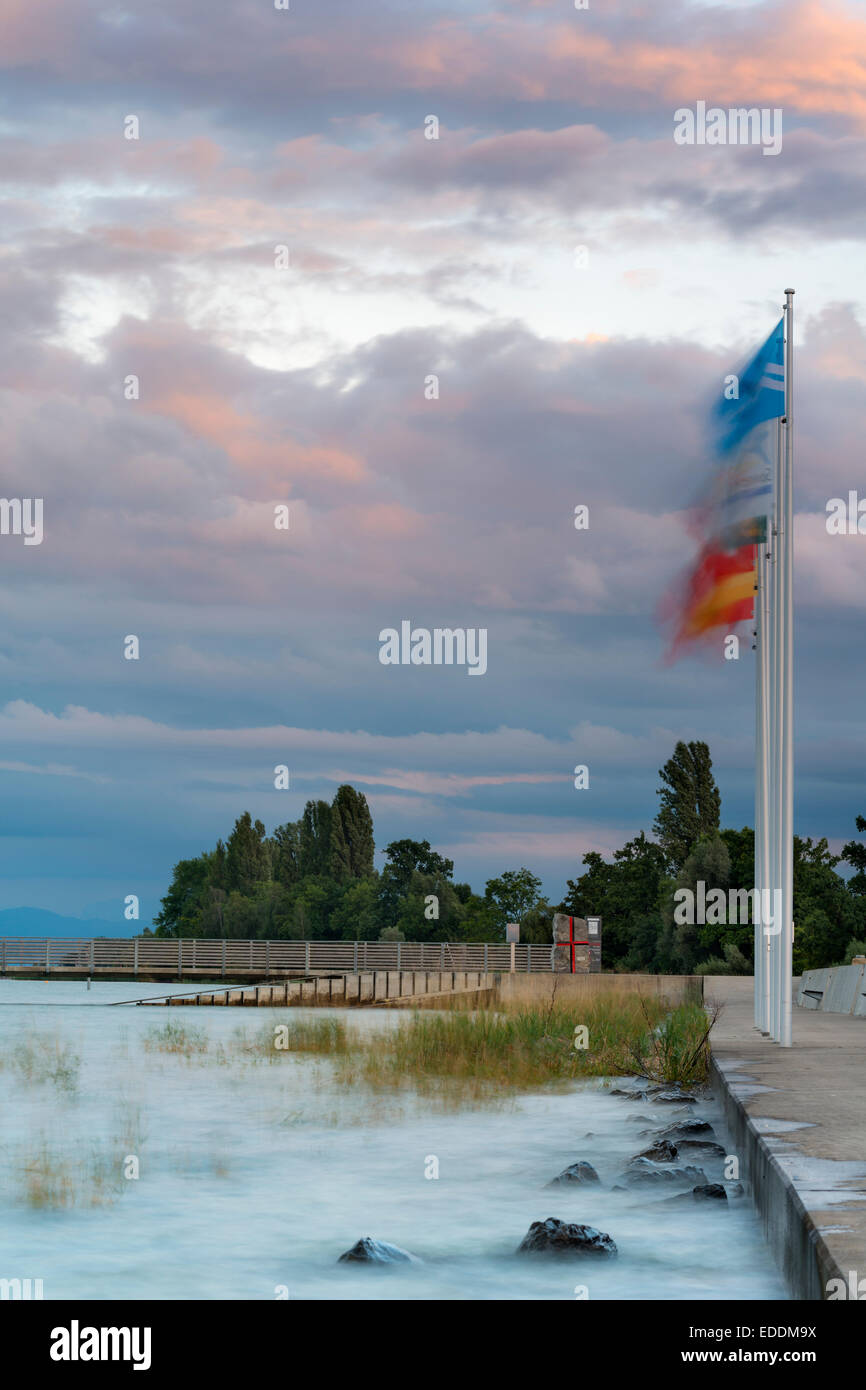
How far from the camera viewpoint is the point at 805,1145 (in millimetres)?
8125

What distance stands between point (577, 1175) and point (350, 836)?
277 feet

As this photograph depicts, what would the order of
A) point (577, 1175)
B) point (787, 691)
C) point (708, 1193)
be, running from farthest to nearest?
point (787, 691), point (577, 1175), point (708, 1193)

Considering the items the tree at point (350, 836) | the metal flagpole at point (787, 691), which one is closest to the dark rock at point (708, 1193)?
the metal flagpole at point (787, 691)

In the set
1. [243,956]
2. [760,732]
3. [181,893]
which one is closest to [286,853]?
[181,893]

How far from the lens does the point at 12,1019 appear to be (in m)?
33.2

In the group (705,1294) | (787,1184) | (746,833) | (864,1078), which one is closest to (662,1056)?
(864,1078)

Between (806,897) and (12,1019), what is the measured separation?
3335 centimetres

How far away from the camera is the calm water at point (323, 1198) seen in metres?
8.70

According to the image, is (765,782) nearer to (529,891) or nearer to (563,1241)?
(563,1241)

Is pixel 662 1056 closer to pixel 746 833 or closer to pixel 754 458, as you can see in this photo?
pixel 754 458

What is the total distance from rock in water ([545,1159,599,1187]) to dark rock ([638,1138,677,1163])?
524 millimetres

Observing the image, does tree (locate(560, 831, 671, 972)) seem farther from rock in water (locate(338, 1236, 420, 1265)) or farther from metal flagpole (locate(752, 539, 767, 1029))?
rock in water (locate(338, 1236, 420, 1265))

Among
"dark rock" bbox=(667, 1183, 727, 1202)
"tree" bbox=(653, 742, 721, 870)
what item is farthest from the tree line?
"dark rock" bbox=(667, 1183, 727, 1202)

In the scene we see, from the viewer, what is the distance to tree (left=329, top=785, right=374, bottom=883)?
94.6 m
